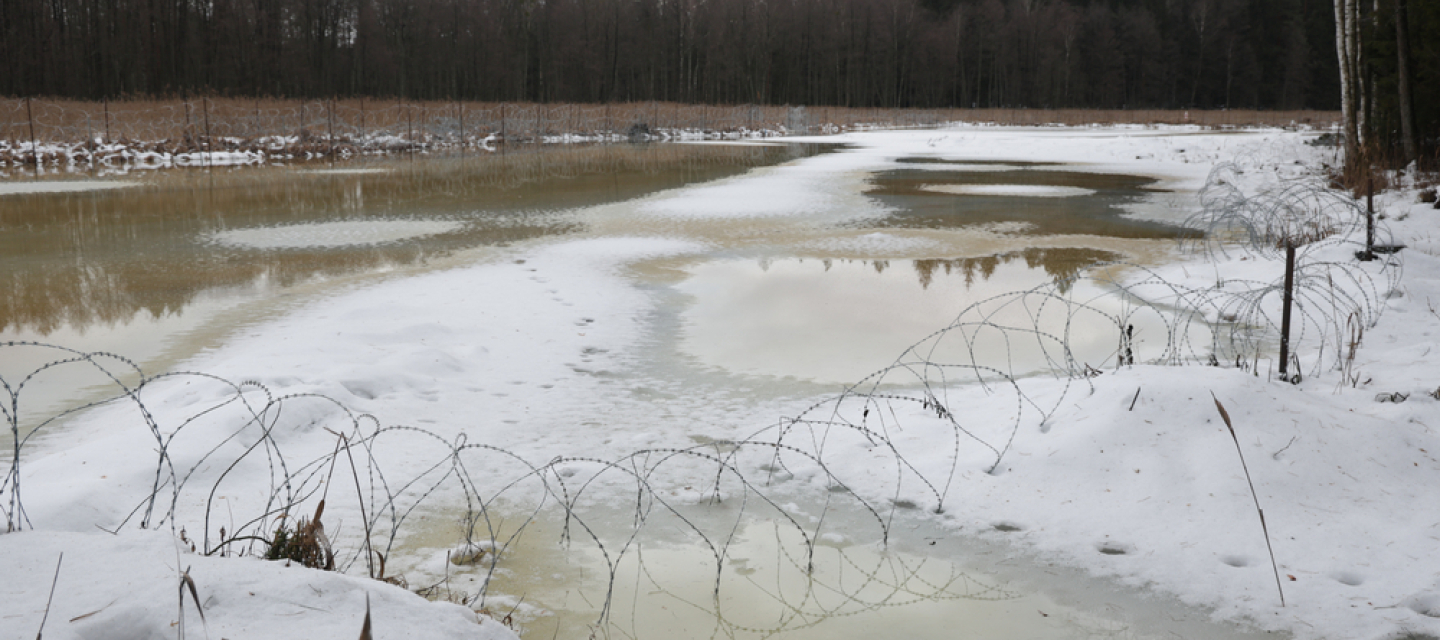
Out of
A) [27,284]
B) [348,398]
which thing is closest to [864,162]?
[27,284]

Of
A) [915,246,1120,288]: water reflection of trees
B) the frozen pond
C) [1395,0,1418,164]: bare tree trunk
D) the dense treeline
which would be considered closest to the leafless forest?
the dense treeline

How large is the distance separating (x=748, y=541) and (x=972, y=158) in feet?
96.2

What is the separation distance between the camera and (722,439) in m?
5.68

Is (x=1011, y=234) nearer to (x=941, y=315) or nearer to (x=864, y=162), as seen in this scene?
(x=941, y=315)

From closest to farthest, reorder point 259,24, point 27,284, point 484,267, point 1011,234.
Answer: point 27,284 < point 484,267 < point 1011,234 < point 259,24

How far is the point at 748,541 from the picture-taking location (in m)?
4.44

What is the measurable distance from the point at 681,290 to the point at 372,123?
38.5 metres

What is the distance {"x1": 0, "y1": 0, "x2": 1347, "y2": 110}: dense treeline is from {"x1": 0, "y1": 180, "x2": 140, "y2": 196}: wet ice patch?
48786mm

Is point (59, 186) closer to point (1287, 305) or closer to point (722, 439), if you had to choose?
point (722, 439)

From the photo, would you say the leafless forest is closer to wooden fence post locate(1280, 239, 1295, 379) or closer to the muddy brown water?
the muddy brown water

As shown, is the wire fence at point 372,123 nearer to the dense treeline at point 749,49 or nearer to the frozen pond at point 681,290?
the frozen pond at point 681,290

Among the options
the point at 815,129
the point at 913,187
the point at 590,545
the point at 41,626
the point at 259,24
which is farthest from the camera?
the point at 259,24

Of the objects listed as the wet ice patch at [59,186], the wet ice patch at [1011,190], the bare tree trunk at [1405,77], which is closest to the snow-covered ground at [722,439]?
the bare tree trunk at [1405,77]

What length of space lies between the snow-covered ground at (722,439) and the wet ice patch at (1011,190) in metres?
11.0
